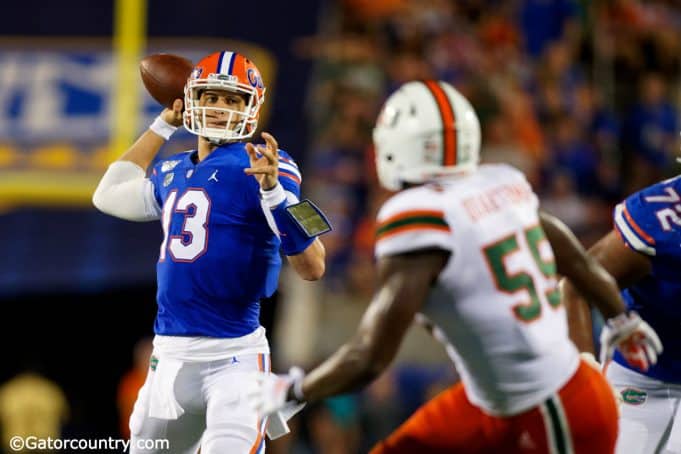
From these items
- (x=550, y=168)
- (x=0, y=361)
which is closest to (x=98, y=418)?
(x=0, y=361)

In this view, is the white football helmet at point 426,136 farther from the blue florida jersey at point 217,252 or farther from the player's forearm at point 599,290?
the blue florida jersey at point 217,252

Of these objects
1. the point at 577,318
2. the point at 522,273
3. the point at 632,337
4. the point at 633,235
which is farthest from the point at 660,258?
the point at 522,273

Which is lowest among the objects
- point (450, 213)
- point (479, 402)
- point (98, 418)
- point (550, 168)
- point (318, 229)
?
point (98, 418)

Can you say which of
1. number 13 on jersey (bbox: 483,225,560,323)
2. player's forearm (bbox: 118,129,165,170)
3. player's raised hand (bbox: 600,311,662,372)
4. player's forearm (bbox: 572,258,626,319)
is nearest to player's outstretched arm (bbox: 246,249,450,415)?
number 13 on jersey (bbox: 483,225,560,323)

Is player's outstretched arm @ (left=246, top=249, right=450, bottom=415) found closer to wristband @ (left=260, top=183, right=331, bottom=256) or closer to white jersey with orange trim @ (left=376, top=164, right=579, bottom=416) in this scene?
white jersey with orange trim @ (left=376, top=164, right=579, bottom=416)

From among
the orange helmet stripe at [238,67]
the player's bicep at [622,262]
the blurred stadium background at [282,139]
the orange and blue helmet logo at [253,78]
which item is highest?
the orange helmet stripe at [238,67]

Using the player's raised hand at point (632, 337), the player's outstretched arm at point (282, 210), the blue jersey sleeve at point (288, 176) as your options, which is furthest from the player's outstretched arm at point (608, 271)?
the blue jersey sleeve at point (288, 176)

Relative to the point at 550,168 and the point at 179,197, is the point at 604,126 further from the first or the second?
the point at 179,197

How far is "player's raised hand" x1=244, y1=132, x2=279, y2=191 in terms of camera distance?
3838 mm

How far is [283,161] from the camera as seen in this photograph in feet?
13.5

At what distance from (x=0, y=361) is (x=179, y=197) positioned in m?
5.57

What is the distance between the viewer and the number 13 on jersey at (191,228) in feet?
13.4

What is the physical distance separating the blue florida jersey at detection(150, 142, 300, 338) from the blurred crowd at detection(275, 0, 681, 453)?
14.3 feet

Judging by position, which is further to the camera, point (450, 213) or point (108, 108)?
point (108, 108)
